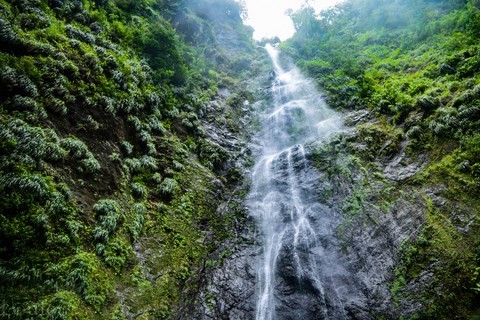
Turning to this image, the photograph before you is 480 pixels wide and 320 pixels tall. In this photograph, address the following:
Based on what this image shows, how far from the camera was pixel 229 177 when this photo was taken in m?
16.1

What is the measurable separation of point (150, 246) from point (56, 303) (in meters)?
4.01

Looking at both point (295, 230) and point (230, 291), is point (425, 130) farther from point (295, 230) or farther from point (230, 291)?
point (230, 291)

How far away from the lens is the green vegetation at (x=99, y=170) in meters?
7.05

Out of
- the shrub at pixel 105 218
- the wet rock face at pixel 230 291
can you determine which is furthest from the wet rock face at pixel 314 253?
the shrub at pixel 105 218

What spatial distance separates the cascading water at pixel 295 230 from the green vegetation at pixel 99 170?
1.93 m

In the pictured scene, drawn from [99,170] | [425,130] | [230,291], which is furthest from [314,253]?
Result: [99,170]

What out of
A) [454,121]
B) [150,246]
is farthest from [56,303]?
[454,121]

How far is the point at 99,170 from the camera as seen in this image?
10.1 metres

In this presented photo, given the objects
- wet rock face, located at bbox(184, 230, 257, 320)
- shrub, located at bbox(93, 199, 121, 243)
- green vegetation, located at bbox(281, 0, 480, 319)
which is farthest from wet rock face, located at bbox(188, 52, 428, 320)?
shrub, located at bbox(93, 199, 121, 243)

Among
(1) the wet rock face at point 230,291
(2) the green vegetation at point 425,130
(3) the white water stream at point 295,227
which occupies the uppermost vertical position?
(2) the green vegetation at point 425,130

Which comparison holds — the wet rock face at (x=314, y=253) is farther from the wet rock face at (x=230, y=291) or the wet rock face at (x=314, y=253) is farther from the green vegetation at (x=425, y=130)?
the green vegetation at (x=425, y=130)

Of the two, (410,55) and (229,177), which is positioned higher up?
(410,55)

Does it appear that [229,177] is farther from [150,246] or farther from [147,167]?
[150,246]

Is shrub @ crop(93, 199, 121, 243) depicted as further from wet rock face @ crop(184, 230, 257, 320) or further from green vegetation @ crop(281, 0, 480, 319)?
green vegetation @ crop(281, 0, 480, 319)
